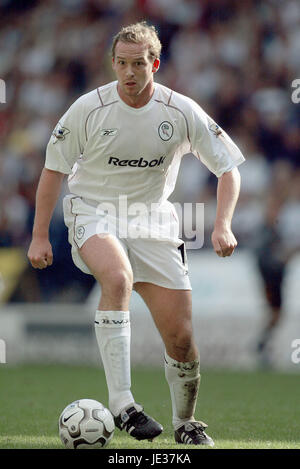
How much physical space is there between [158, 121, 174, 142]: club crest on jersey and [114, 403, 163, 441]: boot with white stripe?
1496 mm

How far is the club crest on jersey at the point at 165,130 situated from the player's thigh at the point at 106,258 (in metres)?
0.64

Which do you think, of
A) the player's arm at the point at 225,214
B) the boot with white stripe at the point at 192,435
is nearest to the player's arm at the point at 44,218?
the player's arm at the point at 225,214

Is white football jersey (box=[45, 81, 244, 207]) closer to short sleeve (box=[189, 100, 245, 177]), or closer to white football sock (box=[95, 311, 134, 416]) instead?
short sleeve (box=[189, 100, 245, 177])

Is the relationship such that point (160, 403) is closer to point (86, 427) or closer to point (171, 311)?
point (171, 311)

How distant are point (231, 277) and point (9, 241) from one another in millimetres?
2980

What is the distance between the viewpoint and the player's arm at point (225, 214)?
14.9 ft

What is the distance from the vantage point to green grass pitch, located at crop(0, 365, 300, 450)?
4781 millimetres

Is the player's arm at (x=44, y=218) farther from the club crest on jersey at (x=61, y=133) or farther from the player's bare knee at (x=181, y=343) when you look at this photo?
the player's bare knee at (x=181, y=343)

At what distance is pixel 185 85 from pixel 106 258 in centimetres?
769

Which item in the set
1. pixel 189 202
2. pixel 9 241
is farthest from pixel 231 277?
pixel 9 241

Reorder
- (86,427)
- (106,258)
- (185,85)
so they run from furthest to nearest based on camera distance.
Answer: (185,85)
(106,258)
(86,427)

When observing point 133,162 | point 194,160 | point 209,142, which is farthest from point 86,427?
point 194,160

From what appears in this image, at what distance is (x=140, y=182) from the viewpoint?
4.92 metres

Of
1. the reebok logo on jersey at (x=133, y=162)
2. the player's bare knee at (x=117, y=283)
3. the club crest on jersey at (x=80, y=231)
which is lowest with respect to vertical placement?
the player's bare knee at (x=117, y=283)
